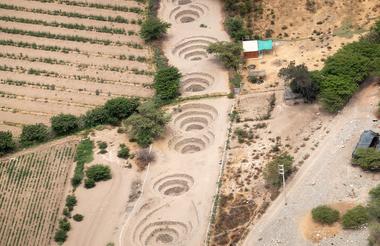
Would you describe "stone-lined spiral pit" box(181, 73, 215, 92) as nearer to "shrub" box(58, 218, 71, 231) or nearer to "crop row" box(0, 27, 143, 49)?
"crop row" box(0, 27, 143, 49)

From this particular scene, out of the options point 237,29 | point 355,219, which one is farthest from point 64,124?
point 355,219

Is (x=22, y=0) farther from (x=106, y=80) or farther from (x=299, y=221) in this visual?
(x=299, y=221)

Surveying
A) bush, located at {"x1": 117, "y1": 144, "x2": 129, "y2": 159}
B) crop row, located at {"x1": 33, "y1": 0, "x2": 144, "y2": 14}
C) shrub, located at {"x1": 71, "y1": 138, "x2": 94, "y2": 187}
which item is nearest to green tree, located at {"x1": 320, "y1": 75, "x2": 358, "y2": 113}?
bush, located at {"x1": 117, "y1": 144, "x2": 129, "y2": 159}

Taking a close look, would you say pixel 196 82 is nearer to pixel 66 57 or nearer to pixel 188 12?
pixel 188 12

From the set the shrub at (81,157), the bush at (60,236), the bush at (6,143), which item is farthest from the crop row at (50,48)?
the bush at (60,236)

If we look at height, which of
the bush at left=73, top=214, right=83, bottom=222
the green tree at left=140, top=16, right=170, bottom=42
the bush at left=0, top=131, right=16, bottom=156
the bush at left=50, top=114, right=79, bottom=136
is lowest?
the bush at left=73, top=214, right=83, bottom=222

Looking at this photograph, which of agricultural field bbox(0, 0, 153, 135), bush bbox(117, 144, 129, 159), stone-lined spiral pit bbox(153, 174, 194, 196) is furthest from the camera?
agricultural field bbox(0, 0, 153, 135)

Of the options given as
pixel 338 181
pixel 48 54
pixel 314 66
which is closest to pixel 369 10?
pixel 314 66
